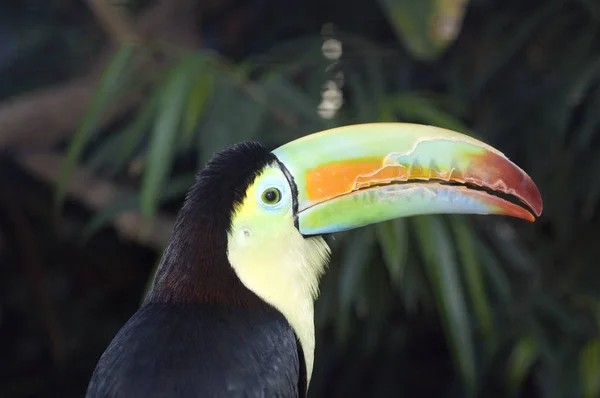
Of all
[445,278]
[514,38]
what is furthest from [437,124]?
[514,38]

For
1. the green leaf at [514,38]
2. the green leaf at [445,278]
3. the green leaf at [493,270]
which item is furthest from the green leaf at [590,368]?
the green leaf at [514,38]

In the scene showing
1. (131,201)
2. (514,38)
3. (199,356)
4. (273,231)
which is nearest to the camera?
(199,356)

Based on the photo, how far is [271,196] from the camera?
1.29 meters

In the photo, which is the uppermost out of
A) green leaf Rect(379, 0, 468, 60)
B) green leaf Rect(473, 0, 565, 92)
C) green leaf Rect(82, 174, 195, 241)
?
green leaf Rect(473, 0, 565, 92)

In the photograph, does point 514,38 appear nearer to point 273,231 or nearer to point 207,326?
point 273,231

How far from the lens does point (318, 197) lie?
1316 mm

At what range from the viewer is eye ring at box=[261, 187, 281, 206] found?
129 cm

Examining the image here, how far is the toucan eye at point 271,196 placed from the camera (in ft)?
4.23

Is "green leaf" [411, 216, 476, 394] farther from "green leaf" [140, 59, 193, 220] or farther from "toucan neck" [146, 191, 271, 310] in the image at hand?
"toucan neck" [146, 191, 271, 310]

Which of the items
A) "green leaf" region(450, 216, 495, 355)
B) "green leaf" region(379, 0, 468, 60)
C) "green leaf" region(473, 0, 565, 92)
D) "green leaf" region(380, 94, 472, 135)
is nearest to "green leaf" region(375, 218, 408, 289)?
"green leaf" region(450, 216, 495, 355)

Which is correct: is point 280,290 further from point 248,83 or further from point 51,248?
point 51,248

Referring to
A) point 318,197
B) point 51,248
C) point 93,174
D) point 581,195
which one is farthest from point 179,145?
point 51,248

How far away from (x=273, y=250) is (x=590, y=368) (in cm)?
117

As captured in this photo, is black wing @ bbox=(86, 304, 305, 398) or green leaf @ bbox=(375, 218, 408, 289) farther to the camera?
green leaf @ bbox=(375, 218, 408, 289)
